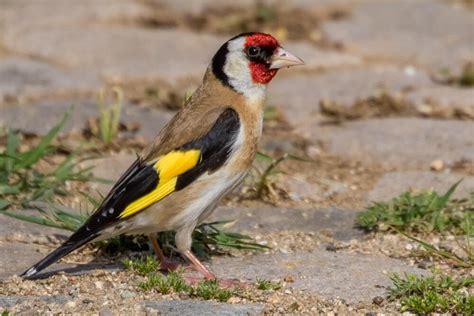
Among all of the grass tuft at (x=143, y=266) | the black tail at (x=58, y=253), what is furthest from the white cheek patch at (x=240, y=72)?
the black tail at (x=58, y=253)

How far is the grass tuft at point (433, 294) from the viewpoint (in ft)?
12.8

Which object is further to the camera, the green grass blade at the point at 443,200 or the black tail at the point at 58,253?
the green grass blade at the point at 443,200

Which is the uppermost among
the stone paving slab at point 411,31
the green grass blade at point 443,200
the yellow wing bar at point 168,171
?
the yellow wing bar at point 168,171

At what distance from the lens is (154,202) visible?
4414mm

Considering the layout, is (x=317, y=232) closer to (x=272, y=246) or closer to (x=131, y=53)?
(x=272, y=246)

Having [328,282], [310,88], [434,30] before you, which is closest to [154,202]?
[328,282]

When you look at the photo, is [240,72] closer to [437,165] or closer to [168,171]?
[168,171]

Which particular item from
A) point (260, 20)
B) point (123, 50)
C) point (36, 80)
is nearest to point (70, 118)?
point (36, 80)

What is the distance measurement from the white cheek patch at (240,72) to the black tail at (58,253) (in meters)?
1.04

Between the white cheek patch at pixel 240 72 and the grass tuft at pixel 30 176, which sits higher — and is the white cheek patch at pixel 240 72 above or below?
above

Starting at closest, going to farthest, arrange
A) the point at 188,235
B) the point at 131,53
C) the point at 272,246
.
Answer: the point at 188,235
the point at 272,246
the point at 131,53

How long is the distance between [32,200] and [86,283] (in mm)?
1002

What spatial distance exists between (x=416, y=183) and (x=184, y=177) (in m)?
1.70

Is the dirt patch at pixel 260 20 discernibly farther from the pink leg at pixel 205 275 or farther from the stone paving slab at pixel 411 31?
the pink leg at pixel 205 275
